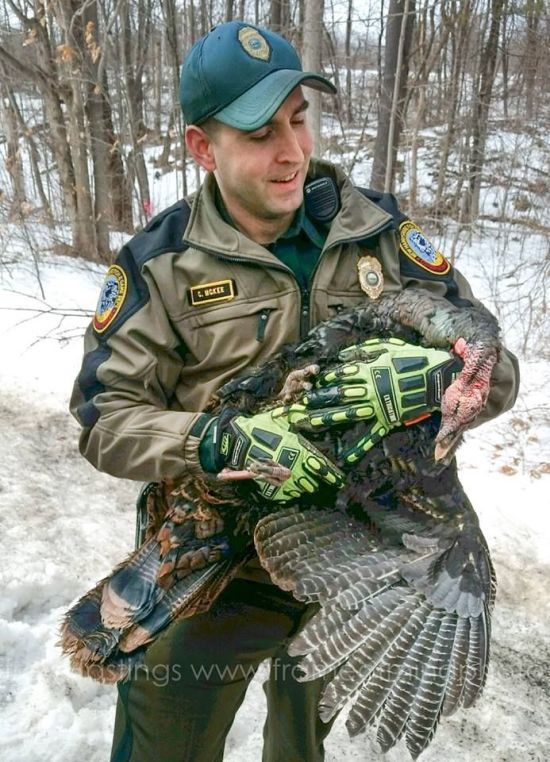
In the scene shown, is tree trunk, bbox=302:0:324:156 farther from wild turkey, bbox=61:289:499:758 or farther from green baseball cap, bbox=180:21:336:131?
wild turkey, bbox=61:289:499:758

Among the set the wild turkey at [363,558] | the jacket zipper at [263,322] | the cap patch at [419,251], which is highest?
the cap patch at [419,251]

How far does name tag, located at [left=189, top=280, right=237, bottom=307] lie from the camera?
6.73ft

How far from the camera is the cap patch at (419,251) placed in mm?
2195

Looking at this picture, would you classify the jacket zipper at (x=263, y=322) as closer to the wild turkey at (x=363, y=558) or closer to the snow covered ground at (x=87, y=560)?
the wild turkey at (x=363, y=558)

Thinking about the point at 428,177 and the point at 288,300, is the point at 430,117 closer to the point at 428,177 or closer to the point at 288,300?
the point at 428,177

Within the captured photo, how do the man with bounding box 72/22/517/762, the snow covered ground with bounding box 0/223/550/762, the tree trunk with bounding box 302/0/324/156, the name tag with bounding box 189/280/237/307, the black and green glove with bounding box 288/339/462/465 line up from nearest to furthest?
the black and green glove with bounding box 288/339/462/465 < the man with bounding box 72/22/517/762 < the name tag with bounding box 189/280/237/307 < the snow covered ground with bounding box 0/223/550/762 < the tree trunk with bounding box 302/0/324/156

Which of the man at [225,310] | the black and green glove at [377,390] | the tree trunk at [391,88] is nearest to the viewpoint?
the black and green glove at [377,390]

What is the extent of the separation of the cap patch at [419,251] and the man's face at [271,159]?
375 millimetres

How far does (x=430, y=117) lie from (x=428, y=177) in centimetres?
130

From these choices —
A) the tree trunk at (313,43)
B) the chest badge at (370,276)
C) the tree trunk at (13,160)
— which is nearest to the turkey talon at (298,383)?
the chest badge at (370,276)

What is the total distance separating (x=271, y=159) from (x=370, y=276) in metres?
0.45

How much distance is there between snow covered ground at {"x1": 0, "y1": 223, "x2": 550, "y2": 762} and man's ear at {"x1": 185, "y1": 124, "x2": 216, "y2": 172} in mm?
2180

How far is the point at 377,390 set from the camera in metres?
1.84

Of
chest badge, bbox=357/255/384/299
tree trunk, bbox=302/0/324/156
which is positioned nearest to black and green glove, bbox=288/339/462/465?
chest badge, bbox=357/255/384/299
